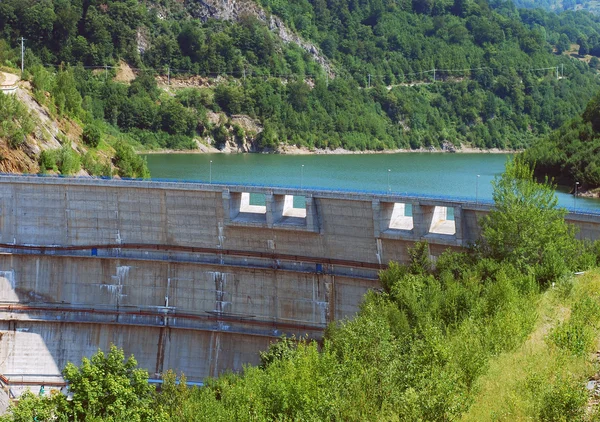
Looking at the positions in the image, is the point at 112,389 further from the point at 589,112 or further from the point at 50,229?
the point at 589,112

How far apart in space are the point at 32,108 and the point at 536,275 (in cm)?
3174

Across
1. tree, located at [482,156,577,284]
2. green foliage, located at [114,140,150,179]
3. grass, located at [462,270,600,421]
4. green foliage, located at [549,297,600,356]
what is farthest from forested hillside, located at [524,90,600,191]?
grass, located at [462,270,600,421]

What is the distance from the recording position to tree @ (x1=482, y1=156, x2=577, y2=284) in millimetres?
24281

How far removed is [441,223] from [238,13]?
8346 centimetres

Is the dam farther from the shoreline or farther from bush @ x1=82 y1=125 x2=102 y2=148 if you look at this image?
the shoreline

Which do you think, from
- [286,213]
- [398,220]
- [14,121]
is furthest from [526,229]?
→ [14,121]

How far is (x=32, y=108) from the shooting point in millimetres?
47188

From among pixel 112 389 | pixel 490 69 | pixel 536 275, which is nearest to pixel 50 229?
pixel 112 389

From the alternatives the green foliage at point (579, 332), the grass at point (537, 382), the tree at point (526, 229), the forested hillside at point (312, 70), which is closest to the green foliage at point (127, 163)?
the forested hillside at point (312, 70)

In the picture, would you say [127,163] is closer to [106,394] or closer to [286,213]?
[286,213]

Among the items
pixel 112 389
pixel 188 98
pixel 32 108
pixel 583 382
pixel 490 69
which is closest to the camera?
pixel 583 382

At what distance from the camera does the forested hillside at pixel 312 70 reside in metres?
91.2

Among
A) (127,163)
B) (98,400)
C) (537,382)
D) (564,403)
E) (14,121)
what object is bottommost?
(98,400)

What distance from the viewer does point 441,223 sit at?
28.3 m
